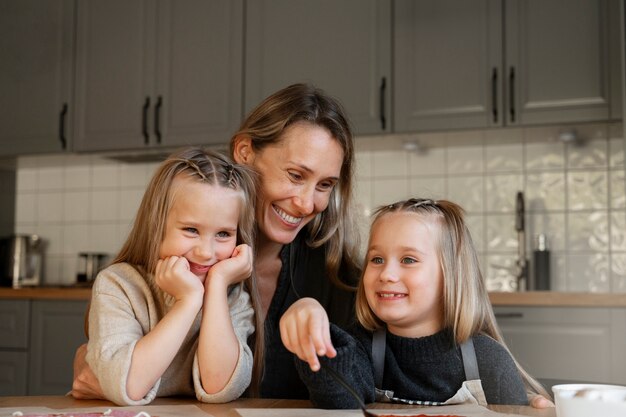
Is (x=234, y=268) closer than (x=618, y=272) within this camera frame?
Yes

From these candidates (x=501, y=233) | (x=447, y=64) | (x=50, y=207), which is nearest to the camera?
(x=447, y=64)

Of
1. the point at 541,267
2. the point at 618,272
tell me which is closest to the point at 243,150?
the point at 541,267

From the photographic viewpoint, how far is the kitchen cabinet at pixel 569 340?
2.63m

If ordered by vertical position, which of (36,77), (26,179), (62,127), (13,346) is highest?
(36,77)

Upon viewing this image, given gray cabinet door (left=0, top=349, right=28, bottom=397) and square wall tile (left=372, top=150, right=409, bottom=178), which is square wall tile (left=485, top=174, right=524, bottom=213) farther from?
gray cabinet door (left=0, top=349, right=28, bottom=397)

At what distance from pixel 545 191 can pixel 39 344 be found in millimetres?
2227

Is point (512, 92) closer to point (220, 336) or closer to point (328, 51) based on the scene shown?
point (328, 51)

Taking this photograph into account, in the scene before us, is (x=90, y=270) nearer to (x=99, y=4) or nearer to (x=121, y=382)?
(x=99, y=4)

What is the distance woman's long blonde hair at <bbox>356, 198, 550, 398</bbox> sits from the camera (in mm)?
1324

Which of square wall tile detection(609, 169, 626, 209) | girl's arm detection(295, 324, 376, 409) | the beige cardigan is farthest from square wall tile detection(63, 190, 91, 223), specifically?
girl's arm detection(295, 324, 376, 409)

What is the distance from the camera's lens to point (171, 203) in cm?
133

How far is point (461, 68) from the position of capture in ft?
10.2

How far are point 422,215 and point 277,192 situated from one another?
0.29m

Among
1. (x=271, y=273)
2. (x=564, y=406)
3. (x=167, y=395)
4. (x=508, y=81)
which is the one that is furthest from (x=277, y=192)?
(x=508, y=81)
